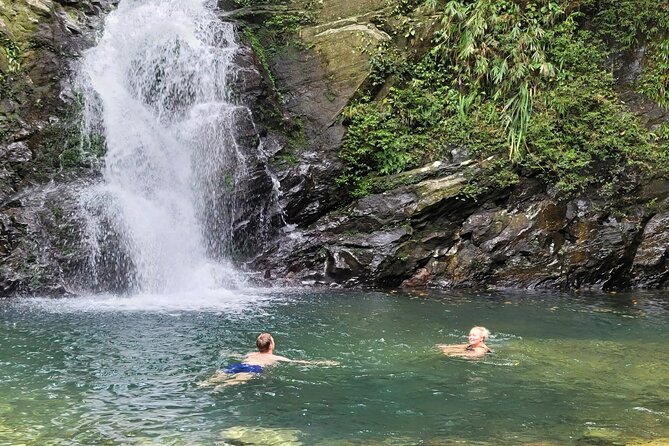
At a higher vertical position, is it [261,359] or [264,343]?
[264,343]

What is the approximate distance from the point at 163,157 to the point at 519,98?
890 centimetres

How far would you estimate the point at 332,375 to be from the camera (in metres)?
7.18

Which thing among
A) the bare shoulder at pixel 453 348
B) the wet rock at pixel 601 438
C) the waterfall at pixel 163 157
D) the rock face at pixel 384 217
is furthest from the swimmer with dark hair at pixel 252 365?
the rock face at pixel 384 217

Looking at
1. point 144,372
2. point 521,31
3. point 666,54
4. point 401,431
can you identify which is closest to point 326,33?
point 521,31

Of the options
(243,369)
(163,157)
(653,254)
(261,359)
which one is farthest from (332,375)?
(653,254)

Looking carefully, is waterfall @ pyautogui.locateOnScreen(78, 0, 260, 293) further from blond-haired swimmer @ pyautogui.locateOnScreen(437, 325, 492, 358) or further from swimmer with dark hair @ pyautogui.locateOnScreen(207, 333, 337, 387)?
blond-haired swimmer @ pyautogui.locateOnScreen(437, 325, 492, 358)

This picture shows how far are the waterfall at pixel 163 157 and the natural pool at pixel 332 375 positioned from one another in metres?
1.75

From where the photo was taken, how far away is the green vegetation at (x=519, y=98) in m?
14.8

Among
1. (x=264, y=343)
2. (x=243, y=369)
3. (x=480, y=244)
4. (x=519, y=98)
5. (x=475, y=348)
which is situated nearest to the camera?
(x=243, y=369)

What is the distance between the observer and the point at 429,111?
1598cm

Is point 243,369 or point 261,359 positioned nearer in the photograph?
point 243,369

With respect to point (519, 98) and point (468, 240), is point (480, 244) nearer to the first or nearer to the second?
point (468, 240)

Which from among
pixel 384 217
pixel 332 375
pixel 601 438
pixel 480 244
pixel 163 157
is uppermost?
pixel 163 157

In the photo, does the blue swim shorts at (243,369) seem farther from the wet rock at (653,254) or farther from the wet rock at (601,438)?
the wet rock at (653,254)
